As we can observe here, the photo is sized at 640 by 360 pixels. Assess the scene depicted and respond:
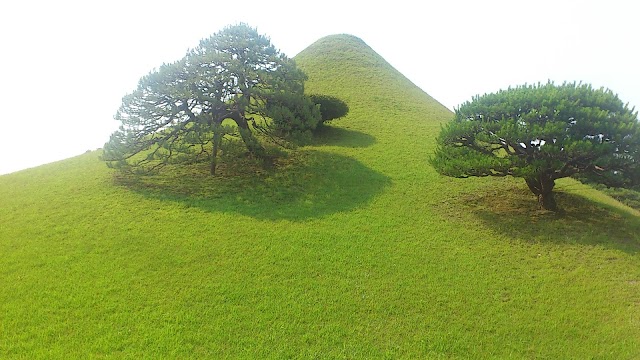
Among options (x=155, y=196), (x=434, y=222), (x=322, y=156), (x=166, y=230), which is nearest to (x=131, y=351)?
(x=166, y=230)

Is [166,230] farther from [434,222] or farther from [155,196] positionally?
[434,222]

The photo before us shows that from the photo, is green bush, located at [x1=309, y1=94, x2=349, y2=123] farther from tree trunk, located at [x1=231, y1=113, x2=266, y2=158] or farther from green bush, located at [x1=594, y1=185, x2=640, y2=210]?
green bush, located at [x1=594, y1=185, x2=640, y2=210]

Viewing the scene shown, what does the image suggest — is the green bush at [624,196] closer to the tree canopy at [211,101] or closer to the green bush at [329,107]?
the green bush at [329,107]

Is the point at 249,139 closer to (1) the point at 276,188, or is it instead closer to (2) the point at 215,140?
(2) the point at 215,140

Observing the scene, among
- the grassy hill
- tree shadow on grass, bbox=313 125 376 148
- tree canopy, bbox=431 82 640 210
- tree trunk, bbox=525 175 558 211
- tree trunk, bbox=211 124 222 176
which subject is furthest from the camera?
tree shadow on grass, bbox=313 125 376 148

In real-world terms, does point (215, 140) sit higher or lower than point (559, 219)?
higher

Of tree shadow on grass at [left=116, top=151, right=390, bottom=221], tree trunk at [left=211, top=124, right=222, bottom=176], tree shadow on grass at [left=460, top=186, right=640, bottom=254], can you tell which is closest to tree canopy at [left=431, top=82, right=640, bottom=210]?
tree shadow on grass at [left=460, top=186, right=640, bottom=254]

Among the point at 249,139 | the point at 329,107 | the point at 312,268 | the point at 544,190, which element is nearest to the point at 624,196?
the point at 544,190
